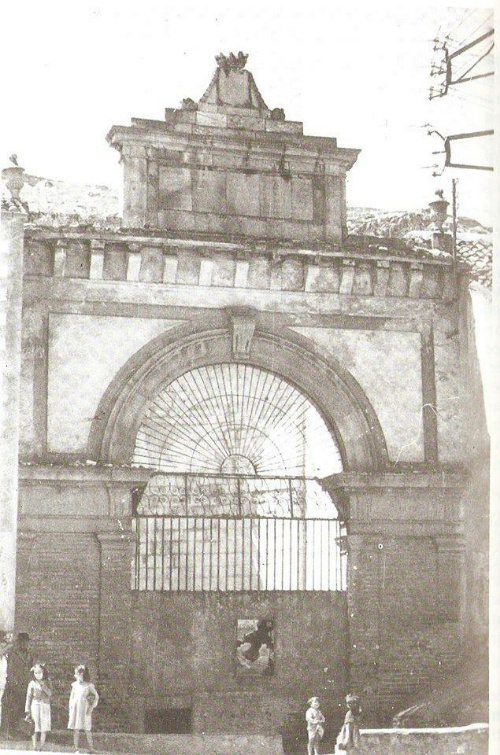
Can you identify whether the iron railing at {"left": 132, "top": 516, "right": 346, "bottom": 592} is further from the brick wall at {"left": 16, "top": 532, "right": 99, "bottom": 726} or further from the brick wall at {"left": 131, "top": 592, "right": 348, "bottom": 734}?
the brick wall at {"left": 16, "top": 532, "right": 99, "bottom": 726}

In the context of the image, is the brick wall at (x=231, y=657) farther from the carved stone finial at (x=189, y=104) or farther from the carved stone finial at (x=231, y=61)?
the carved stone finial at (x=231, y=61)

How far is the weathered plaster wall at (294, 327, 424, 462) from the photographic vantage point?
16797 millimetres

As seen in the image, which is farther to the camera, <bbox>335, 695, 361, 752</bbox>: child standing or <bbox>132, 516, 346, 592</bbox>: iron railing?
<bbox>132, 516, 346, 592</bbox>: iron railing

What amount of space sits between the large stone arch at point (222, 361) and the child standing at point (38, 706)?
108 inches

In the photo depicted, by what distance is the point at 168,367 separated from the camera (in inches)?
644

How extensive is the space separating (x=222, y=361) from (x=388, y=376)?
1934mm

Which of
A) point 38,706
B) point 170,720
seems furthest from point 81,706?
point 170,720

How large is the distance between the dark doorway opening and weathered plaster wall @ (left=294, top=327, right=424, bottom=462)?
3.69 m

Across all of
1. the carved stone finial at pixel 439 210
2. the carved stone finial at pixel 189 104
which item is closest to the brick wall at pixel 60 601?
the carved stone finial at pixel 189 104

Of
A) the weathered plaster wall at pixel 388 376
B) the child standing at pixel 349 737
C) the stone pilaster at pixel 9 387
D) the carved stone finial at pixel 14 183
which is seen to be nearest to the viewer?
the child standing at pixel 349 737

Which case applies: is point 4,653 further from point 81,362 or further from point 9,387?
point 81,362

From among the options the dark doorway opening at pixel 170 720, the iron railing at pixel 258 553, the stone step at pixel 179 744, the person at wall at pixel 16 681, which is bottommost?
the stone step at pixel 179 744

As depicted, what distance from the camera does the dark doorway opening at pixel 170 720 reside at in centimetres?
1577

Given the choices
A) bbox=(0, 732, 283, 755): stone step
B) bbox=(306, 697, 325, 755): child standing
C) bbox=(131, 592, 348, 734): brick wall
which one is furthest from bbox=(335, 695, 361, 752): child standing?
bbox=(131, 592, 348, 734): brick wall
